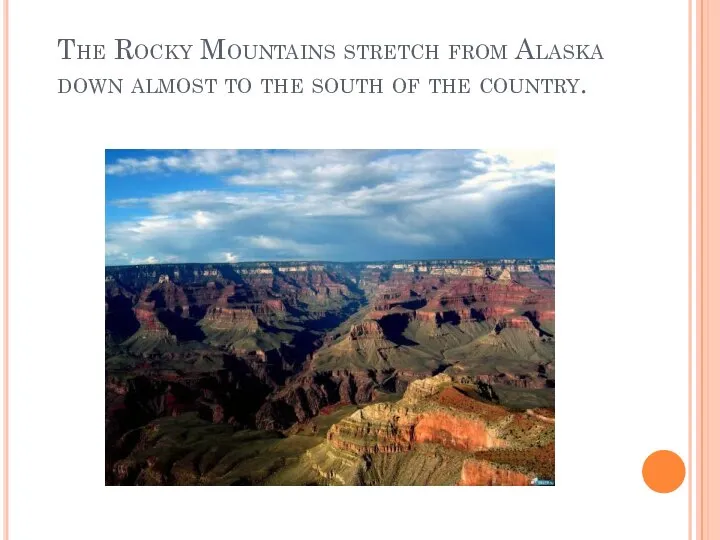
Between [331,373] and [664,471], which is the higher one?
[664,471]

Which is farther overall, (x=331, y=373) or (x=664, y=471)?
(x=331, y=373)

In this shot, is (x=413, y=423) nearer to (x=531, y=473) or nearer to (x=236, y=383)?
(x=531, y=473)

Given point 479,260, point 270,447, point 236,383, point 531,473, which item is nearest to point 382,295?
point 479,260

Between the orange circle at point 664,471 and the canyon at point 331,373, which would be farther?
the canyon at point 331,373

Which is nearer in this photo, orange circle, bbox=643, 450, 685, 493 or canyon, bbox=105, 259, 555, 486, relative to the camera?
orange circle, bbox=643, 450, 685, 493
